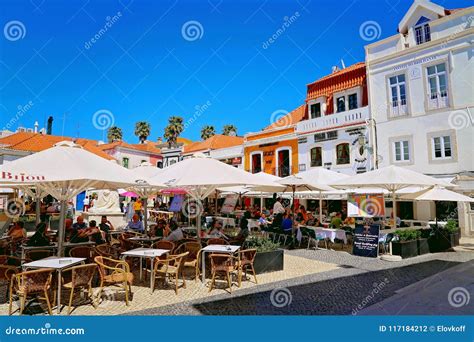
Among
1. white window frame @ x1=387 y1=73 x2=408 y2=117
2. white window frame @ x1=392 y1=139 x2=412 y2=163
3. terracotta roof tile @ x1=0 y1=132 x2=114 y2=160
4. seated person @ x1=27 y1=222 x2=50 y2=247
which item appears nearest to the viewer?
seated person @ x1=27 y1=222 x2=50 y2=247

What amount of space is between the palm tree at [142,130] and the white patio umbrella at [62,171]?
46353 mm

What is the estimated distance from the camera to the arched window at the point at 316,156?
2281cm

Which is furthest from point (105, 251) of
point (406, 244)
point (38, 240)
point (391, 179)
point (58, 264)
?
point (406, 244)

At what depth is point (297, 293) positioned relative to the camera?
258 inches

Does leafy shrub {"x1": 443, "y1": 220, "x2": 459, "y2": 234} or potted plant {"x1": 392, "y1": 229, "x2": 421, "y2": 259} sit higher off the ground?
leafy shrub {"x1": 443, "y1": 220, "x2": 459, "y2": 234}

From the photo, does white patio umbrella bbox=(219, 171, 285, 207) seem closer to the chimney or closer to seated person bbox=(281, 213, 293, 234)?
seated person bbox=(281, 213, 293, 234)

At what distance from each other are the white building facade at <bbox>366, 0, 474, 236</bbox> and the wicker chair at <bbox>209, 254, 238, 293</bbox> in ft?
45.4

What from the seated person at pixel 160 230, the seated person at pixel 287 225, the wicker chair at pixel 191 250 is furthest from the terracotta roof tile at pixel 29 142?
the wicker chair at pixel 191 250

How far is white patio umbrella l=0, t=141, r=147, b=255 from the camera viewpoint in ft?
19.0

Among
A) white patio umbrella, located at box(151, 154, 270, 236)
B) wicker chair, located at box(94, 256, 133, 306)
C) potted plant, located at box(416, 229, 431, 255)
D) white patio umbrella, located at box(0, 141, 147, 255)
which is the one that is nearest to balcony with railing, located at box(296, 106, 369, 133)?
potted plant, located at box(416, 229, 431, 255)

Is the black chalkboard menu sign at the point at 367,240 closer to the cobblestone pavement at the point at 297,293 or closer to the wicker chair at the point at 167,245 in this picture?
the cobblestone pavement at the point at 297,293
